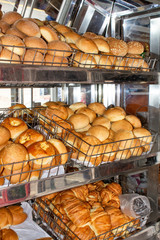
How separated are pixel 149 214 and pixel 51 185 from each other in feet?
3.24

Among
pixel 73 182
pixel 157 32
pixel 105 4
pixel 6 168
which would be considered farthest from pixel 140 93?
pixel 6 168

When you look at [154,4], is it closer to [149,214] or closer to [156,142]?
[156,142]

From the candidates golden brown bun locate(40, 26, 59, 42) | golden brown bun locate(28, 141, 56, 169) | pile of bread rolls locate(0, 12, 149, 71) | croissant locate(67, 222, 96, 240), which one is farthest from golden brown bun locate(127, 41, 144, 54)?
croissant locate(67, 222, 96, 240)

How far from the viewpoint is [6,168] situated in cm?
100

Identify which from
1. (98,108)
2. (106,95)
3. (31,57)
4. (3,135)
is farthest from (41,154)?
(106,95)

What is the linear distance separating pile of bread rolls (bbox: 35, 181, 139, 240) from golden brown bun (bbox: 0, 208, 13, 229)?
0.72 ft

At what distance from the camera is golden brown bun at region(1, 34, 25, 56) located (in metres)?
1.05

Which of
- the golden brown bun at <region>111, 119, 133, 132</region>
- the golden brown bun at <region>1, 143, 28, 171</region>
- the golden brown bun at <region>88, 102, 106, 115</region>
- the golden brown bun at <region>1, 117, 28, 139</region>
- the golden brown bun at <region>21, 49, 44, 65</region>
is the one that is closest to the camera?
the golden brown bun at <region>1, 143, 28, 171</region>

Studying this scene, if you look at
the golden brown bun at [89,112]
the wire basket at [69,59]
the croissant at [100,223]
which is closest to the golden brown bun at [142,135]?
the golden brown bun at [89,112]

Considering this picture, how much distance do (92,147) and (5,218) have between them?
0.62 meters

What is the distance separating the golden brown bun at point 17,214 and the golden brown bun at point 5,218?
29 mm

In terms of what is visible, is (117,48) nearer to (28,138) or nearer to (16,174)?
(28,138)

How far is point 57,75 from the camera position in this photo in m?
1.16

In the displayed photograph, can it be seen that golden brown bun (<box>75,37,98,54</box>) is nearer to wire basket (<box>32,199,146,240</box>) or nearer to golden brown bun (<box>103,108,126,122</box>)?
golden brown bun (<box>103,108,126,122</box>)
